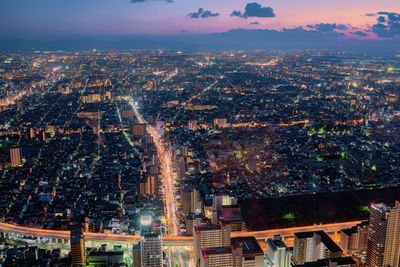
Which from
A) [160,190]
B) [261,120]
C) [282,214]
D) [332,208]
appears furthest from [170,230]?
[261,120]

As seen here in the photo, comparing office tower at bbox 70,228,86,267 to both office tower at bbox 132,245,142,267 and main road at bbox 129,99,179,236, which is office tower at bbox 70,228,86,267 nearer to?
office tower at bbox 132,245,142,267

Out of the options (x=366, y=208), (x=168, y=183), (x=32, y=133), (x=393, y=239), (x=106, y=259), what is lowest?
(x=106, y=259)

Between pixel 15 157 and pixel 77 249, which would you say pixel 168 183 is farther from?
pixel 15 157


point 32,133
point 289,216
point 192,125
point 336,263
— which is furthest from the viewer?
point 192,125

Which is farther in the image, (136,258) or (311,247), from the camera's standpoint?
(311,247)

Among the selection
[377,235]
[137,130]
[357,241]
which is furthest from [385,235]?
[137,130]

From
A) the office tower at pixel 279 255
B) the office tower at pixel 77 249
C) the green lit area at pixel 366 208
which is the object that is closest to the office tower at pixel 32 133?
the office tower at pixel 77 249
